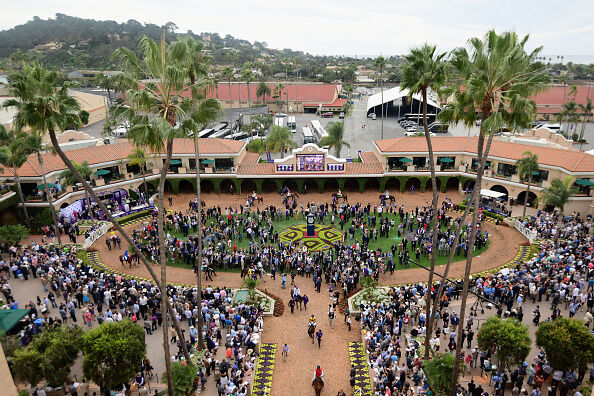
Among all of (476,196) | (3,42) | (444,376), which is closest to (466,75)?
(476,196)

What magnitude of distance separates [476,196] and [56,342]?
17.0 m

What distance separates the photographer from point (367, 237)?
31.8m

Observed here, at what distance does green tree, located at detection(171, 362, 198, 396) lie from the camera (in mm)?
16027

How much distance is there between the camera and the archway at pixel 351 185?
4469 centimetres

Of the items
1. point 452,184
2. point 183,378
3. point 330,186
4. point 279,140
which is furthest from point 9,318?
point 452,184

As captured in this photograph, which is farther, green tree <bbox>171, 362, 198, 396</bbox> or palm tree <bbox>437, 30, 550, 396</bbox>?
green tree <bbox>171, 362, 198, 396</bbox>

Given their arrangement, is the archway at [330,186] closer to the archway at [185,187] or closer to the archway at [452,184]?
the archway at [452,184]

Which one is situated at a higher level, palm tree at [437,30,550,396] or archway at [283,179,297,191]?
palm tree at [437,30,550,396]

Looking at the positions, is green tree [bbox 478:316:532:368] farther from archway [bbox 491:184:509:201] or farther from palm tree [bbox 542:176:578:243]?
archway [bbox 491:184:509:201]

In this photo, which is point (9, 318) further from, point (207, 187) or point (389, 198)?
point (389, 198)

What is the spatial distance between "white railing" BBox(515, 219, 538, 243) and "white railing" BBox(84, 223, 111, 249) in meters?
34.6

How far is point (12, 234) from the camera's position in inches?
1152

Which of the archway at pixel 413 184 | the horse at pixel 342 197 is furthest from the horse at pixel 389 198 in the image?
the archway at pixel 413 184

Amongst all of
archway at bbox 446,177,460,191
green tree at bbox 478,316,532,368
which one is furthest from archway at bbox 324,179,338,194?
green tree at bbox 478,316,532,368
